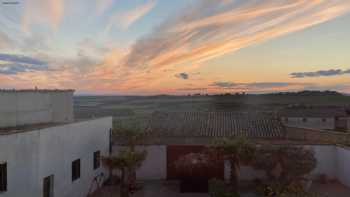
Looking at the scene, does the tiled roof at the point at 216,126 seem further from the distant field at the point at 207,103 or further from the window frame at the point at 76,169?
the distant field at the point at 207,103

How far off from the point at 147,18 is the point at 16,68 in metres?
8.93

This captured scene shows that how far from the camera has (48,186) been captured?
10141 millimetres

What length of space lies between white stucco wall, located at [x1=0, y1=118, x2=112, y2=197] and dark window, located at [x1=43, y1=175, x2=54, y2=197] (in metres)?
0.20

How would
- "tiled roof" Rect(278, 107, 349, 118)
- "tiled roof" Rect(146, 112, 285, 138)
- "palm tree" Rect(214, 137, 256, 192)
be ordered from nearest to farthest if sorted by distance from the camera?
1. "palm tree" Rect(214, 137, 256, 192)
2. "tiled roof" Rect(146, 112, 285, 138)
3. "tiled roof" Rect(278, 107, 349, 118)

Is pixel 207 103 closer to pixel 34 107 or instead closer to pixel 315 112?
pixel 315 112

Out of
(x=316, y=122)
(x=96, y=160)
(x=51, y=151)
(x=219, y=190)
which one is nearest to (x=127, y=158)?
(x=51, y=151)

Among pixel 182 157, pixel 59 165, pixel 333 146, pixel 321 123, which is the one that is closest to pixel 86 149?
pixel 59 165

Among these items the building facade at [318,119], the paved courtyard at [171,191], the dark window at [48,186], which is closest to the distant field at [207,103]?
the building facade at [318,119]

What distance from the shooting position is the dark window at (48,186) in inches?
390

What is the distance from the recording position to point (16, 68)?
17625 mm

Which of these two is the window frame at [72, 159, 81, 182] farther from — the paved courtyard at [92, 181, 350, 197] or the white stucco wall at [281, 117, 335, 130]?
the white stucco wall at [281, 117, 335, 130]

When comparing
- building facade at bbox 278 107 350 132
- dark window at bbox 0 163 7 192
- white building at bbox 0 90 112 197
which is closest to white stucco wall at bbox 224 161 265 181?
white building at bbox 0 90 112 197

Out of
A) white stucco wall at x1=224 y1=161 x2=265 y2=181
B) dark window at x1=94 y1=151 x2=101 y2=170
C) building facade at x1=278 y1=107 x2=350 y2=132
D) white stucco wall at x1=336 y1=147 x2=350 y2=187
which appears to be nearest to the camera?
white stucco wall at x1=336 y1=147 x2=350 y2=187

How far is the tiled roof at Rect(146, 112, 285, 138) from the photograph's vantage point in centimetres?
2111
